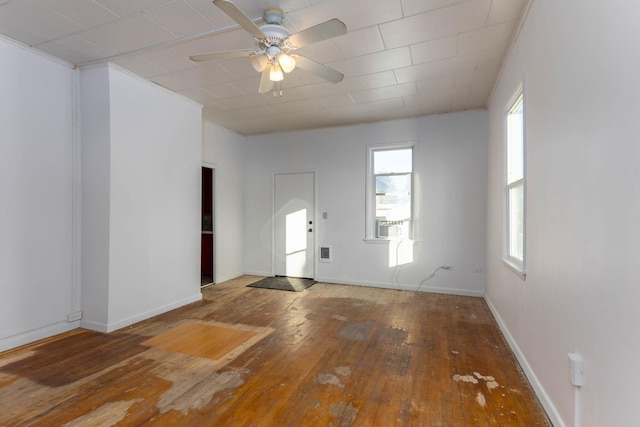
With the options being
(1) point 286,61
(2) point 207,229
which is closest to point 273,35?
(1) point 286,61

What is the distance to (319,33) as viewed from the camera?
1982mm

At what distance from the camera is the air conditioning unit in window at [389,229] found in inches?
194

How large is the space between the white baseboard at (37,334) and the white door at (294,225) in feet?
10.5

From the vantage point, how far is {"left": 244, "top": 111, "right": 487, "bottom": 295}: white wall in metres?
4.51

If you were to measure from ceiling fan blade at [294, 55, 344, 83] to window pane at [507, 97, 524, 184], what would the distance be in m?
1.70

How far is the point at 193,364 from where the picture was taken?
8.23 ft

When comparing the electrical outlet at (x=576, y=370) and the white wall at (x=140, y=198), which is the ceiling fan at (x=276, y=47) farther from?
the electrical outlet at (x=576, y=370)

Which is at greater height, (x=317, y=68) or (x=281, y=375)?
(x=317, y=68)

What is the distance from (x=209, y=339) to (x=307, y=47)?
9.85 feet

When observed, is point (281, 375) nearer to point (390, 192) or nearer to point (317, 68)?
point (317, 68)

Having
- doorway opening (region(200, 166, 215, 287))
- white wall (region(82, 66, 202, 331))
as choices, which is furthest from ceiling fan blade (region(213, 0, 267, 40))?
doorway opening (region(200, 166, 215, 287))

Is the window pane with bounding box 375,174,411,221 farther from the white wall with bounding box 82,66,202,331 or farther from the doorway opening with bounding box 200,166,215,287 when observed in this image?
the doorway opening with bounding box 200,166,215,287

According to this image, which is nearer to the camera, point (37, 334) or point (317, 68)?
point (317, 68)

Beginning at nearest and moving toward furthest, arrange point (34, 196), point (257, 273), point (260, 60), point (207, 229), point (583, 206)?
point (583, 206)
point (260, 60)
point (34, 196)
point (207, 229)
point (257, 273)
